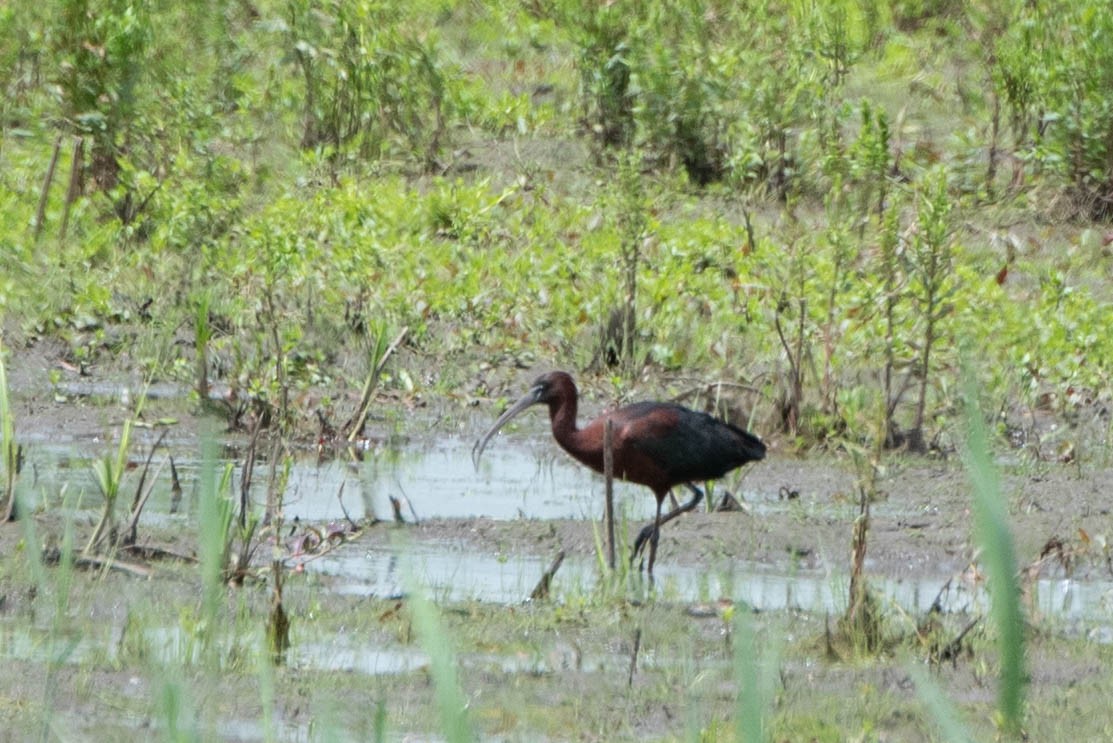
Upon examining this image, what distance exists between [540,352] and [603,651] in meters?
3.90

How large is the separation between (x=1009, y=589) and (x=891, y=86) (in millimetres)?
10985

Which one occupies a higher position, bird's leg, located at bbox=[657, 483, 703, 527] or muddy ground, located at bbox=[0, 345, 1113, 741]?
bird's leg, located at bbox=[657, 483, 703, 527]

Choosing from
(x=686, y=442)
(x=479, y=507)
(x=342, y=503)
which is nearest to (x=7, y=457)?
(x=342, y=503)

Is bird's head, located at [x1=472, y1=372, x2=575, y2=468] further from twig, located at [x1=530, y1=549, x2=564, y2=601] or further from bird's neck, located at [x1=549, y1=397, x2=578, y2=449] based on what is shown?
twig, located at [x1=530, y1=549, x2=564, y2=601]

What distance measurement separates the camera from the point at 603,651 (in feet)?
17.0

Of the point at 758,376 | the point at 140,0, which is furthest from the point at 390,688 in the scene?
the point at 140,0

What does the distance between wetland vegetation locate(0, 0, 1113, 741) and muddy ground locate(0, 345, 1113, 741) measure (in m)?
0.02

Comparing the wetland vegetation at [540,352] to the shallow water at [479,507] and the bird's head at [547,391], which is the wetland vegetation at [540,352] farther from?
the bird's head at [547,391]

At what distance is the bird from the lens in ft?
22.6

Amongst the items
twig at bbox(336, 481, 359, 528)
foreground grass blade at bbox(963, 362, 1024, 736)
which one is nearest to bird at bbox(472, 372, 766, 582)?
twig at bbox(336, 481, 359, 528)

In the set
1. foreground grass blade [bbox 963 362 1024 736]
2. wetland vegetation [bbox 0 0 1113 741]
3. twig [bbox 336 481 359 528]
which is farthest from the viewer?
twig [bbox 336 481 359 528]

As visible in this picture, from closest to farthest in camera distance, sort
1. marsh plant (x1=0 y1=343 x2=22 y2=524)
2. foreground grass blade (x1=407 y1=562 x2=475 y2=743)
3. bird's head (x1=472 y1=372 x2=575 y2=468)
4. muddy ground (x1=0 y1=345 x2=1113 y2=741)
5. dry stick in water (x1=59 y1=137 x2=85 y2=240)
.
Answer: foreground grass blade (x1=407 y1=562 x2=475 y2=743)
muddy ground (x1=0 y1=345 x2=1113 y2=741)
marsh plant (x1=0 y1=343 x2=22 y2=524)
bird's head (x1=472 y1=372 x2=575 y2=468)
dry stick in water (x1=59 y1=137 x2=85 y2=240)

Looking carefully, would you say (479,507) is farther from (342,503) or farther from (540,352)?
(540,352)

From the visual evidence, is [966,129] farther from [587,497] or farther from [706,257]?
[587,497]
